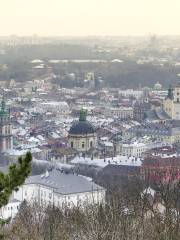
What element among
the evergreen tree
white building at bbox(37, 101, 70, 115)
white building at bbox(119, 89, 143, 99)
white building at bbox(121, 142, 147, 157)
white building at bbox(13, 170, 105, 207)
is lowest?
white building at bbox(119, 89, 143, 99)

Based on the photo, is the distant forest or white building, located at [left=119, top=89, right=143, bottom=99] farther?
the distant forest

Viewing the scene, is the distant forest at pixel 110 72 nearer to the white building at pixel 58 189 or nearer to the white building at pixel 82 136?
the white building at pixel 82 136

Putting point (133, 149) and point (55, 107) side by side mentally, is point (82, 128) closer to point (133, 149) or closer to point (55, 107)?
point (133, 149)

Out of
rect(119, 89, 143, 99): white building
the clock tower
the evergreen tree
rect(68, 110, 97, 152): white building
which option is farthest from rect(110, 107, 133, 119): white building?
the evergreen tree

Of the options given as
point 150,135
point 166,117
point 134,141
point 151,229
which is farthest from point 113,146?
point 151,229

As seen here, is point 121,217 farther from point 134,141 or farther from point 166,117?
point 166,117

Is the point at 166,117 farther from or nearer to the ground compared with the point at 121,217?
nearer to the ground

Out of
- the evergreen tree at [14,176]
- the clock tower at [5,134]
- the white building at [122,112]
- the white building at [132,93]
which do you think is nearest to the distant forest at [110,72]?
the white building at [132,93]

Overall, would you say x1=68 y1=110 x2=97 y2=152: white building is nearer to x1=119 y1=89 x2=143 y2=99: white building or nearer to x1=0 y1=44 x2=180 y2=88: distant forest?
x1=119 y1=89 x2=143 y2=99: white building
